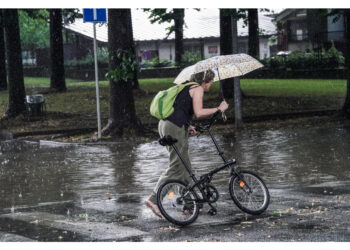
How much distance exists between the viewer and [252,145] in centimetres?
1600

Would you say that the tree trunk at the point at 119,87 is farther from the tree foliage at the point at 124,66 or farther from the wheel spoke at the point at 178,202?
the wheel spoke at the point at 178,202

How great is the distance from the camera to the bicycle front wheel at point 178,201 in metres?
8.18

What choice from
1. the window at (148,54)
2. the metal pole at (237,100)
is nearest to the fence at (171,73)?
the window at (148,54)

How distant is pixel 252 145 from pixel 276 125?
4.28m

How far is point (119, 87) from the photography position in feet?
61.2

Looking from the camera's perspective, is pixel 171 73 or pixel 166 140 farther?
pixel 171 73

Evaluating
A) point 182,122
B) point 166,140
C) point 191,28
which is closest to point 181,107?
point 182,122

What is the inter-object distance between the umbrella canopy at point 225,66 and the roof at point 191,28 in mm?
42024

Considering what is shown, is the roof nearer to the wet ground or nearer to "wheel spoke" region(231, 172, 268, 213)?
the wet ground

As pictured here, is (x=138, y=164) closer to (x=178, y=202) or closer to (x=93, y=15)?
(x=93, y=15)

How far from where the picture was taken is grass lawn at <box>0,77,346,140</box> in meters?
22.4

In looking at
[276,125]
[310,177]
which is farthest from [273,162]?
[276,125]

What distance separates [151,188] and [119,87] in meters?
7.74

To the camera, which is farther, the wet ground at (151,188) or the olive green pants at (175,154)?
the olive green pants at (175,154)
